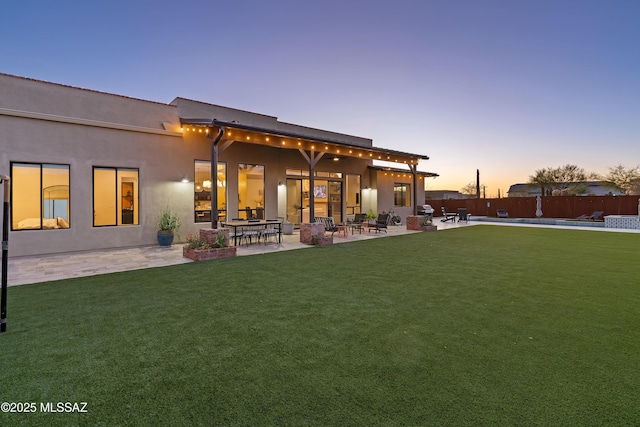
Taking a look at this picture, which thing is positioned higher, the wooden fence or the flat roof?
the flat roof

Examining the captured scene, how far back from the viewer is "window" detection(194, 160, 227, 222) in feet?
35.1

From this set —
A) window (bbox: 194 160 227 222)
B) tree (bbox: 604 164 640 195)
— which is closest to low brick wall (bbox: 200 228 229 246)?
window (bbox: 194 160 227 222)

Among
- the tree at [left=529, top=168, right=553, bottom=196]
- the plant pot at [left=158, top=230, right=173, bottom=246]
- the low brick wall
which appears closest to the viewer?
the low brick wall

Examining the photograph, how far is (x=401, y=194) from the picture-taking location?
786 inches

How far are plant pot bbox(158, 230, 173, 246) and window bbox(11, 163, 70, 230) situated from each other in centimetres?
232

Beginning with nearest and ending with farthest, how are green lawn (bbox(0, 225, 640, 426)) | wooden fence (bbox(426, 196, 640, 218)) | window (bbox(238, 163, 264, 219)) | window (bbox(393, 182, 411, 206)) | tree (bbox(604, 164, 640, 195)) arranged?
green lawn (bbox(0, 225, 640, 426)), window (bbox(238, 163, 264, 219)), window (bbox(393, 182, 411, 206)), wooden fence (bbox(426, 196, 640, 218)), tree (bbox(604, 164, 640, 195))

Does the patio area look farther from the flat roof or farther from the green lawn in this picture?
the flat roof

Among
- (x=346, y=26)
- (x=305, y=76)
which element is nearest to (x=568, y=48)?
(x=346, y=26)

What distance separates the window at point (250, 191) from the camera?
1172 cm

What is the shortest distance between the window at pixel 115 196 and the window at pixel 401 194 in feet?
48.0

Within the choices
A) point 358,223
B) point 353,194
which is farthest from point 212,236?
point 353,194

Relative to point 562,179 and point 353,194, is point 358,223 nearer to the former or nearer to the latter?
point 353,194

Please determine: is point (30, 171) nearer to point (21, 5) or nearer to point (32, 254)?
point (32, 254)

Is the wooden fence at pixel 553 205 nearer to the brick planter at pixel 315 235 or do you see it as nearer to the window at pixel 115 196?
the brick planter at pixel 315 235
